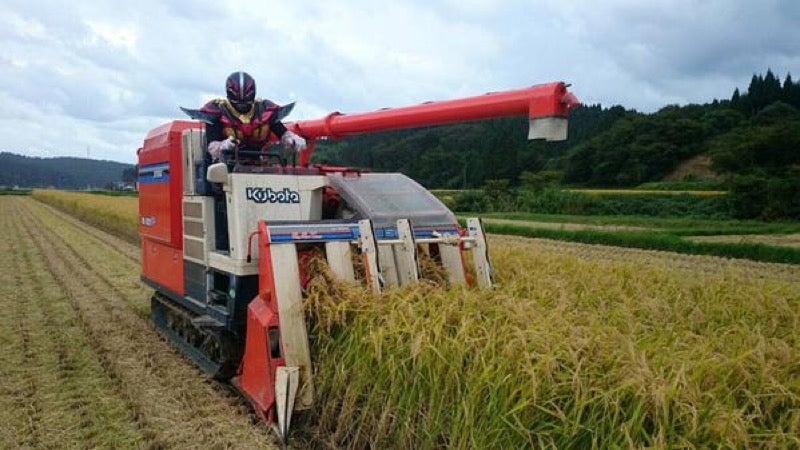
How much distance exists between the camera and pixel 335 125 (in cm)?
573

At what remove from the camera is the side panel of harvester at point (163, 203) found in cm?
630

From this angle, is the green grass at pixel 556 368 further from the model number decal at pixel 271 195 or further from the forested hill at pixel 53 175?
the forested hill at pixel 53 175

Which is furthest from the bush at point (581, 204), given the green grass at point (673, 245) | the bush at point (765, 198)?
the green grass at point (673, 245)

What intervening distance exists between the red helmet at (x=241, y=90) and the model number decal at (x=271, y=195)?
107 centimetres

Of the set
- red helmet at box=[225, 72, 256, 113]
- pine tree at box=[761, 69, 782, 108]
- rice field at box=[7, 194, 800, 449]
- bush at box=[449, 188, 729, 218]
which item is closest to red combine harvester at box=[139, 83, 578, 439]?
rice field at box=[7, 194, 800, 449]

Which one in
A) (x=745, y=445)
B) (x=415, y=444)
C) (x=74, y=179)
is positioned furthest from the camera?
(x=74, y=179)

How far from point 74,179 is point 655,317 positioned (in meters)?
202

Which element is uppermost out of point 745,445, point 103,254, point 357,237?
point 357,237

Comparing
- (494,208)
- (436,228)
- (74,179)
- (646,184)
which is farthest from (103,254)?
(74,179)

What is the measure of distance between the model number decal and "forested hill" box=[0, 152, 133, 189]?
162 metres

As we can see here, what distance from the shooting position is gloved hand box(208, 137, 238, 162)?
5512mm

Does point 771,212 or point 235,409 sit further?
point 771,212

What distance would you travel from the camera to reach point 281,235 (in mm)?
4461

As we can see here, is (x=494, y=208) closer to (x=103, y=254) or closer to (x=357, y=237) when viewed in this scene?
(x=103, y=254)
